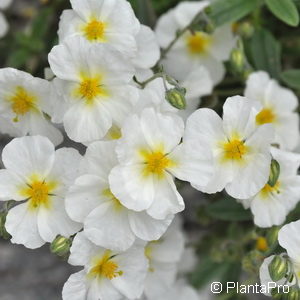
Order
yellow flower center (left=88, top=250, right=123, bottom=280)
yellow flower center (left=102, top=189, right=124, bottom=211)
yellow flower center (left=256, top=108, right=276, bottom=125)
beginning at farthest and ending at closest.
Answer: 1. yellow flower center (left=256, top=108, right=276, bottom=125)
2. yellow flower center (left=88, top=250, right=123, bottom=280)
3. yellow flower center (left=102, top=189, right=124, bottom=211)

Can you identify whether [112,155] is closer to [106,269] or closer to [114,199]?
[114,199]

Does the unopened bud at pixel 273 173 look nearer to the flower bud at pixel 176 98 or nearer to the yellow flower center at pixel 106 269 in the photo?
the flower bud at pixel 176 98

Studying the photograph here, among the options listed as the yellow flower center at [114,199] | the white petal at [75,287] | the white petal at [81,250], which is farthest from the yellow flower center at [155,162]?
the white petal at [75,287]

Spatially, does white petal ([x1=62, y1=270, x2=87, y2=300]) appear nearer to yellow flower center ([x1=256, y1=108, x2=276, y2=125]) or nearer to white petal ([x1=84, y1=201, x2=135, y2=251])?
white petal ([x1=84, y1=201, x2=135, y2=251])

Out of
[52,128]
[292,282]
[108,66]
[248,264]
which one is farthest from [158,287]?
[108,66]

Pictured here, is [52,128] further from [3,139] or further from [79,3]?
[3,139]

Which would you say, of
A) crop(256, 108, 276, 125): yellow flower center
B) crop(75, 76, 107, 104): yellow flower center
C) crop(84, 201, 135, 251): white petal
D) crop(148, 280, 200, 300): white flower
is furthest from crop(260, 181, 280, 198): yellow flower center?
crop(148, 280, 200, 300): white flower
